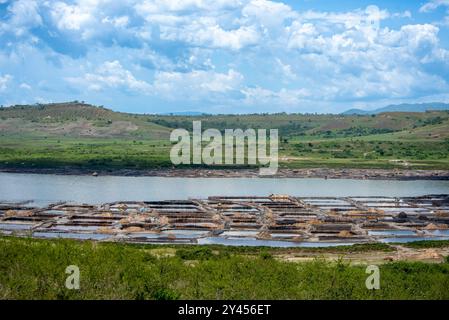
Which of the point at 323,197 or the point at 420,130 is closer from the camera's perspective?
the point at 323,197

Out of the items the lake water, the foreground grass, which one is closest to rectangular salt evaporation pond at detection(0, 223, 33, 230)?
the lake water

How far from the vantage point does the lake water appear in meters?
65.6

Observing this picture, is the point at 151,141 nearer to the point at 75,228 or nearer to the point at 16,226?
the point at 16,226

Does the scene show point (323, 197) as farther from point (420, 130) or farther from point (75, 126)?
point (75, 126)

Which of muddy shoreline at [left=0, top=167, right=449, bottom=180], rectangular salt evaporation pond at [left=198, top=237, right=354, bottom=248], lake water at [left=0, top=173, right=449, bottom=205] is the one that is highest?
muddy shoreline at [left=0, top=167, right=449, bottom=180]

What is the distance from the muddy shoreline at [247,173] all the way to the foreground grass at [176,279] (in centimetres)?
6170

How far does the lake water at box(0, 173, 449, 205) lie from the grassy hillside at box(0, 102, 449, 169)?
1241cm

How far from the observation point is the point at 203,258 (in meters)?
31.7

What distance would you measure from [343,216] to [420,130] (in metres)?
108

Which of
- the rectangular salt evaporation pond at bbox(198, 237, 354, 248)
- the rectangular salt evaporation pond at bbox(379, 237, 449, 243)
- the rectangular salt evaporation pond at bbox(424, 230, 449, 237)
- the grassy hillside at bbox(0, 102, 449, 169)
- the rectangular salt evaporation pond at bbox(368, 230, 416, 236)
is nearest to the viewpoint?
the rectangular salt evaporation pond at bbox(198, 237, 354, 248)

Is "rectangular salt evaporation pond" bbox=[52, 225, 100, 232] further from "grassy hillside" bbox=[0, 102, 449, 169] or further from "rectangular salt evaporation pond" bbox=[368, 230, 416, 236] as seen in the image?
"grassy hillside" bbox=[0, 102, 449, 169]

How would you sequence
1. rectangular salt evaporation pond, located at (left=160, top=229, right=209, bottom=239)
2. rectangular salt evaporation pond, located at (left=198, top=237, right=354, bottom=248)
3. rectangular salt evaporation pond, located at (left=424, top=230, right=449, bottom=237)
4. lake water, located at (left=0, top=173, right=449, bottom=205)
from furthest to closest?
lake water, located at (left=0, top=173, right=449, bottom=205), rectangular salt evaporation pond, located at (left=424, top=230, right=449, bottom=237), rectangular salt evaporation pond, located at (left=160, top=229, right=209, bottom=239), rectangular salt evaporation pond, located at (left=198, top=237, right=354, bottom=248)

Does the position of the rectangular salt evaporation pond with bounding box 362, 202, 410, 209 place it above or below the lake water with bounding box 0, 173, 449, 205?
below
